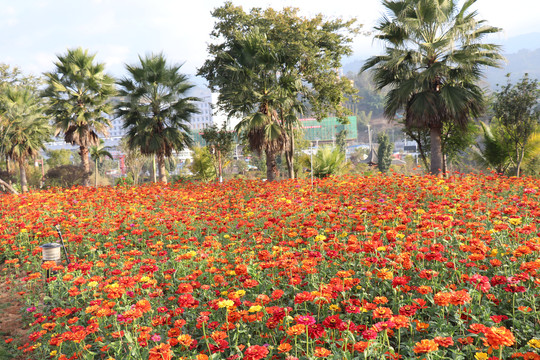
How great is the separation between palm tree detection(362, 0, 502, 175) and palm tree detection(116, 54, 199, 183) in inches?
327

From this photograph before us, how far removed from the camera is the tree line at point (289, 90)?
37.0 ft

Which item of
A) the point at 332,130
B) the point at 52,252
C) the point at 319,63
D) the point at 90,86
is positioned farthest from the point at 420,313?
the point at 332,130

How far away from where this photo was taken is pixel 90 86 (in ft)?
53.5

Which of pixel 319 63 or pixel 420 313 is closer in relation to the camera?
pixel 420 313

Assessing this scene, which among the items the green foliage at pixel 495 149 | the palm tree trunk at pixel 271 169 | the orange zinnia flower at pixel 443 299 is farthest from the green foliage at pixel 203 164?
the orange zinnia flower at pixel 443 299

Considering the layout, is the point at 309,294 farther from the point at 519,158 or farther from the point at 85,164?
the point at 85,164

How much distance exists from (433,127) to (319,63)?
5125 millimetres

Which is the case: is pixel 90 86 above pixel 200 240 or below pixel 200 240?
above

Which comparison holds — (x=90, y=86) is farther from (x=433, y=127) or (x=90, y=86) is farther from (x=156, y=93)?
(x=433, y=127)

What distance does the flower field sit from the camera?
6.90 ft

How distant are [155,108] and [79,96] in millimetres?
4358

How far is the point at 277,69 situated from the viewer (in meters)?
13.5

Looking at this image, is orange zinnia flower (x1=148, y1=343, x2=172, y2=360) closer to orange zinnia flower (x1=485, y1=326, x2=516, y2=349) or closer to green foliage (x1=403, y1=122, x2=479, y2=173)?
orange zinnia flower (x1=485, y1=326, x2=516, y2=349)

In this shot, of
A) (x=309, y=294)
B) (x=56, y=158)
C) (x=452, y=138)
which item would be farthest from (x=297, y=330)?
(x=56, y=158)
